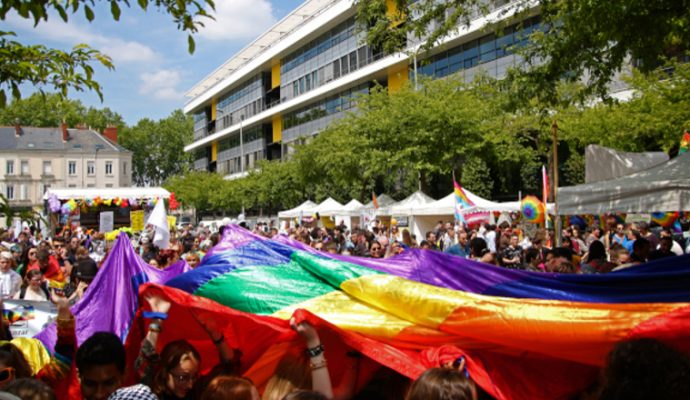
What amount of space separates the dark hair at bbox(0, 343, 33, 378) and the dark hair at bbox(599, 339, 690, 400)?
315 centimetres

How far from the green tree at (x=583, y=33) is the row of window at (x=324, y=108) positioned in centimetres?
→ 3311

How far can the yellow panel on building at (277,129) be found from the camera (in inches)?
2293

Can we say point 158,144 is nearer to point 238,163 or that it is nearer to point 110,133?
point 110,133

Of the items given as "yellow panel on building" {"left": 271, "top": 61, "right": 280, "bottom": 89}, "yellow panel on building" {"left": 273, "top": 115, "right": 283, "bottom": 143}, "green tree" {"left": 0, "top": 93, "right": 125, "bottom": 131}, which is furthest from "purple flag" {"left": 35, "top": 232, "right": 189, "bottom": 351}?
"green tree" {"left": 0, "top": 93, "right": 125, "bottom": 131}

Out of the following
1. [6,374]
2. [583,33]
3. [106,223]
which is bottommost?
[6,374]

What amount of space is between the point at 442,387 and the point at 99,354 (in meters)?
1.88

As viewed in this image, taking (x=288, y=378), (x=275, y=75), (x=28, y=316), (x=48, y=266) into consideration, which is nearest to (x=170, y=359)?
(x=288, y=378)

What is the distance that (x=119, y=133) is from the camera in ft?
324

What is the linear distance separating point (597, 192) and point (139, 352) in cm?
676

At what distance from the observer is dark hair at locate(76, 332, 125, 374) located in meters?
3.39

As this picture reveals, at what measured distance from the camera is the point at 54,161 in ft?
266

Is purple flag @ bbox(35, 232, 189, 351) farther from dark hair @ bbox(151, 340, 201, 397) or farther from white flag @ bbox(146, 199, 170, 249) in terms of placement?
white flag @ bbox(146, 199, 170, 249)

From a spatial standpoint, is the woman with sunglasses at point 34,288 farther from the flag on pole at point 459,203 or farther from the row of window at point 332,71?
the row of window at point 332,71

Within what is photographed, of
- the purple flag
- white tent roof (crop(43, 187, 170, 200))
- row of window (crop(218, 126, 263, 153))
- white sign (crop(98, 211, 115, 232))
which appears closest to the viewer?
the purple flag
